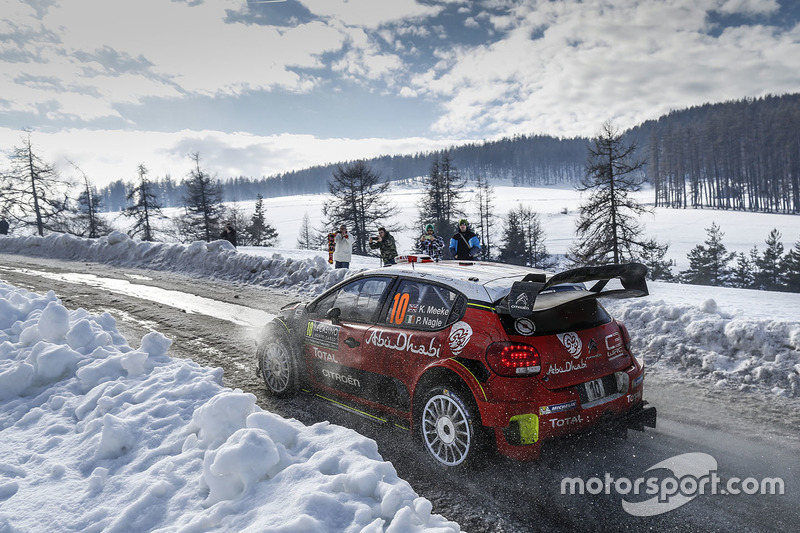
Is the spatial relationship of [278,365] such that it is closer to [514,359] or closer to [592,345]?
[514,359]

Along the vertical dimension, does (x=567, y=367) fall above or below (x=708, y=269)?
above

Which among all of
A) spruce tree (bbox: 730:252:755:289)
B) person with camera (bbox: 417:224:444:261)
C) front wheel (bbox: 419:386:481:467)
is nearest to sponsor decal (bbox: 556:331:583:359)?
front wheel (bbox: 419:386:481:467)

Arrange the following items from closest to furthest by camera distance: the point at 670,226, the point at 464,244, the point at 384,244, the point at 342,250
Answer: the point at 464,244, the point at 384,244, the point at 342,250, the point at 670,226

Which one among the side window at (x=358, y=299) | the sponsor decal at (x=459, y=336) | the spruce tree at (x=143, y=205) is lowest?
the sponsor decal at (x=459, y=336)

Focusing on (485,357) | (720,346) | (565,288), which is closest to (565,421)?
(485,357)

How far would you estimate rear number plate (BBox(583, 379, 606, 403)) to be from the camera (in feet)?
12.2

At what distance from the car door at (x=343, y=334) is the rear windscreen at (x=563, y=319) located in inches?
56.9

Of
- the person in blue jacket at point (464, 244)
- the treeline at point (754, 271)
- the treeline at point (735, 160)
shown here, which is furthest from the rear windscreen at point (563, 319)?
the treeline at point (735, 160)

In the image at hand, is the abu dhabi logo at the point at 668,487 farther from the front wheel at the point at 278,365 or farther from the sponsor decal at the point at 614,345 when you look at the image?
the front wheel at the point at 278,365

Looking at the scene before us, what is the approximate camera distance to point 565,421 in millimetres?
3572

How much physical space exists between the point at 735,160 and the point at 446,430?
10052 cm

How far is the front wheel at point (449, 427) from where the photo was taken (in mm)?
3656

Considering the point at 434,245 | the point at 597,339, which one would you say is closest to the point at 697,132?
the point at 434,245

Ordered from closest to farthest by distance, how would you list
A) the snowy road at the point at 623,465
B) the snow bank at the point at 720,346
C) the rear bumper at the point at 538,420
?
the snowy road at the point at 623,465, the rear bumper at the point at 538,420, the snow bank at the point at 720,346
